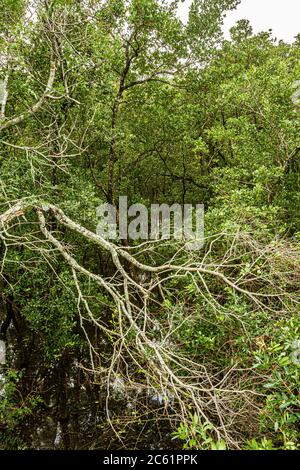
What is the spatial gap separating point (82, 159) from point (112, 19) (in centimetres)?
381

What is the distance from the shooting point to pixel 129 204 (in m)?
11.5

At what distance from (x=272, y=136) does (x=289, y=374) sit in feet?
23.0

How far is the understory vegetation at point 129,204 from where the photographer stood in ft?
17.4

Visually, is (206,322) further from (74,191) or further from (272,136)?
(272,136)

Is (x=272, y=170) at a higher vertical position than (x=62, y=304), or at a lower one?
higher

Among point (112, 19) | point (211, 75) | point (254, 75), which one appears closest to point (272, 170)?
point (254, 75)

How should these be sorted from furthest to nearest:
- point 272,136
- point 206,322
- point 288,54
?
point 288,54
point 272,136
point 206,322

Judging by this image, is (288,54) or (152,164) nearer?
(152,164)

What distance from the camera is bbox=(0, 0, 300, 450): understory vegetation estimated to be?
209 inches

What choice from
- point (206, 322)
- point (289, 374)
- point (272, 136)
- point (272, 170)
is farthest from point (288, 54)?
point (289, 374)

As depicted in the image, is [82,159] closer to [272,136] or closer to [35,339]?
[272,136]

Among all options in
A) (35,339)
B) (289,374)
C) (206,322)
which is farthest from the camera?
(35,339)
